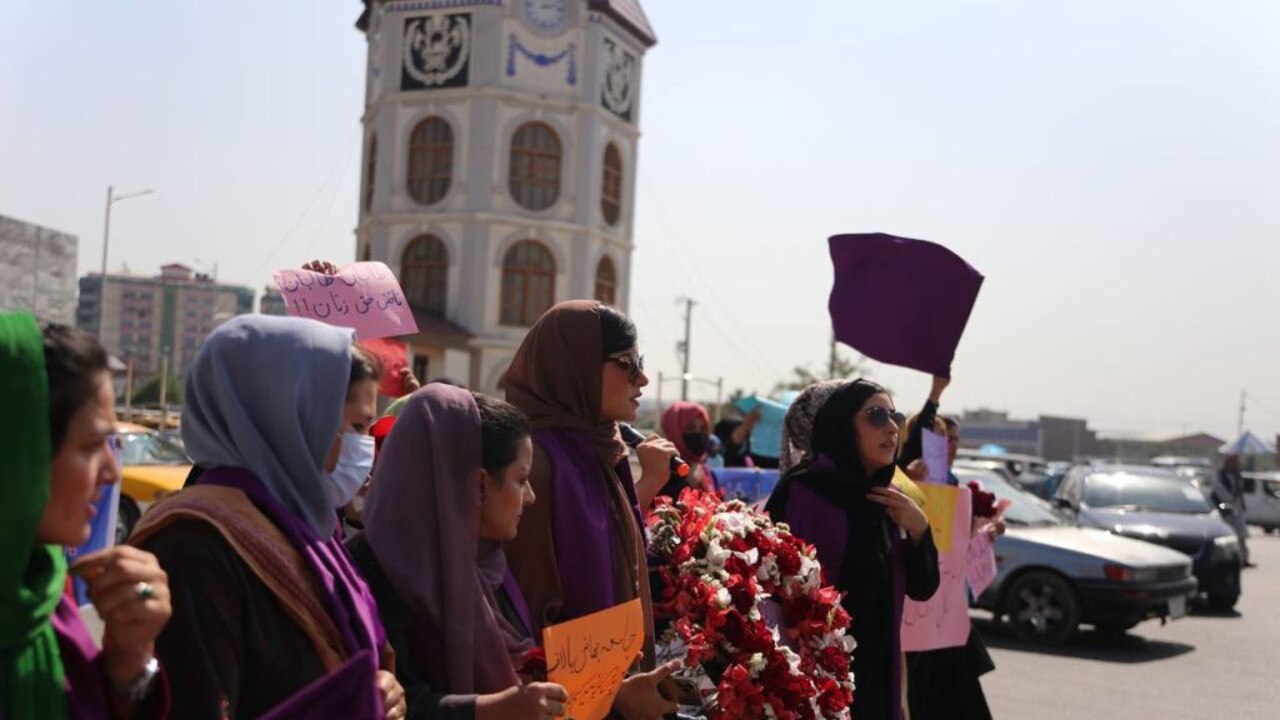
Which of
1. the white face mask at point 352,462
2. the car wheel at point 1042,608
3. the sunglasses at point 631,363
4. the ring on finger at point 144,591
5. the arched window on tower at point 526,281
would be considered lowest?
the car wheel at point 1042,608

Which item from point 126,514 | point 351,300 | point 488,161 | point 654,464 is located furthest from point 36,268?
point 488,161

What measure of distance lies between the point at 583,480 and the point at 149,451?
14349 millimetres

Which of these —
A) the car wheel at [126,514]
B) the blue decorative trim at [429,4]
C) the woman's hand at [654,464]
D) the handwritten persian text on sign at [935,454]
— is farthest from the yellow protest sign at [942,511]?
the blue decorative trim at [429,4]

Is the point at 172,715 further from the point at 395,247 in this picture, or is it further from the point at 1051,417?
the point at 1051,417

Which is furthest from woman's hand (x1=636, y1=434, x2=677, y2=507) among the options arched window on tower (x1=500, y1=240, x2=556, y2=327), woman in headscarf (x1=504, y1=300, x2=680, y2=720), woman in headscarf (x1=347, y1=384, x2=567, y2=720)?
arched window on tower (x1=500, y1=240, x2=556, y2=327)

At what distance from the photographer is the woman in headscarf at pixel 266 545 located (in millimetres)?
2410

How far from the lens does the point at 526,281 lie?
132 feet

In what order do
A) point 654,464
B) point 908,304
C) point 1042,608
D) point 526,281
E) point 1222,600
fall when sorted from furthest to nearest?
1. point 526,281
2. point 1222,600
3. point 1042,608
4. point 908,304
5. point 654,464

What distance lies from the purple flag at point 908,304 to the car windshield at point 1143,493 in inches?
452

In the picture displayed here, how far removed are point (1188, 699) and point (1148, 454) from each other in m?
130

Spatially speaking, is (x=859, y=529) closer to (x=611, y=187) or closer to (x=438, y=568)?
(x=438, y=568)

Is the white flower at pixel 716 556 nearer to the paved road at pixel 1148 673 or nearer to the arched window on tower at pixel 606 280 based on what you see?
the paved road at pixel 1148 673

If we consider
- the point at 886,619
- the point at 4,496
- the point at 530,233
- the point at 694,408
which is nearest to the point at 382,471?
the point at 4,496

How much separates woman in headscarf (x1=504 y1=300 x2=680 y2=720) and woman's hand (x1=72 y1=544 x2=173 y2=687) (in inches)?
57.5
